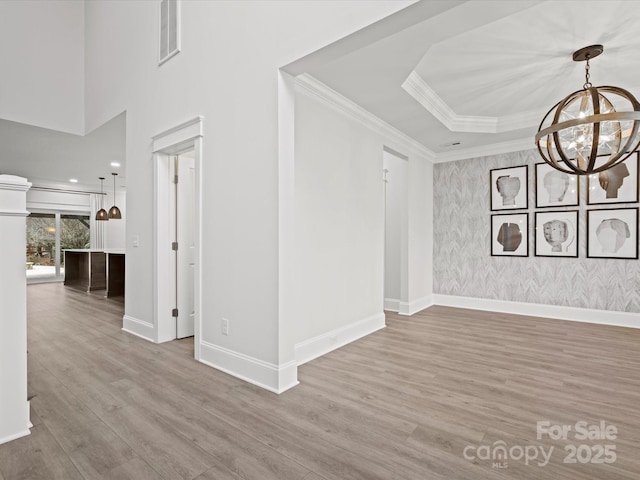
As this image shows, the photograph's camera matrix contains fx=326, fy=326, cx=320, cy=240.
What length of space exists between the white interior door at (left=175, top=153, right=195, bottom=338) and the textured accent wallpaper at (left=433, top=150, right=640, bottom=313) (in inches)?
165

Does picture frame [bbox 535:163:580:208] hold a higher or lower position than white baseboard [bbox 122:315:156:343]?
higher

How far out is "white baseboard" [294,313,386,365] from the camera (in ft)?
10.2

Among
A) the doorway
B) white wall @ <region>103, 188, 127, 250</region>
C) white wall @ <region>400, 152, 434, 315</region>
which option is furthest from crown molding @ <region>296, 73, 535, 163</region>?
white wall @ <region>103, 188, 127, 250</region>

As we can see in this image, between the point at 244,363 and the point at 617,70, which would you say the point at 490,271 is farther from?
the point at 244,363

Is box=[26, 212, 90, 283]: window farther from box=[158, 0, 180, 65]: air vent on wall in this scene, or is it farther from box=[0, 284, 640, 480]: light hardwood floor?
box=[158, 0, 180, 65]: air vent on wall

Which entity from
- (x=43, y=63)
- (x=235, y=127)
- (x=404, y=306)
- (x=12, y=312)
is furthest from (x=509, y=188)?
(x=43, y=63)

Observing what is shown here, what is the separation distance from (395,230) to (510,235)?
73.4 inches

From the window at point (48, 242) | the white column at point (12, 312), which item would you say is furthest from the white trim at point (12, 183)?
the window at point (48, 242)

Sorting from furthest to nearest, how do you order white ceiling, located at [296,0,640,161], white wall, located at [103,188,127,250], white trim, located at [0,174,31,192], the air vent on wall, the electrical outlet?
white wall, located at [103,188,127,250] < the air vent on wall < the electrical outlet < white ceiling, located at [296,0,640,161] < white trim, located at [0,174,31,192]

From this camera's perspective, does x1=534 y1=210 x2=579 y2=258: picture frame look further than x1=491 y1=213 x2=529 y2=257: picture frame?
No

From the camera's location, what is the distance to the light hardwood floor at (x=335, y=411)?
1669 millimetres

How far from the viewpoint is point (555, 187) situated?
4949 mm

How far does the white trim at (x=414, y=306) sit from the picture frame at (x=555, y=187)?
7.57ft

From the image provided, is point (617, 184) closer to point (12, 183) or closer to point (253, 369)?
point (253, 369)
